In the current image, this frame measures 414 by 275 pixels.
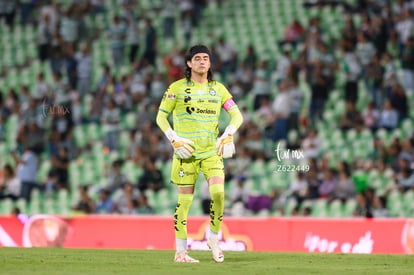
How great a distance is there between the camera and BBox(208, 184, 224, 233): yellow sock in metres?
12.2

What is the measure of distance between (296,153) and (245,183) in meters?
1.21

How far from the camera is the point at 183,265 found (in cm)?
1188

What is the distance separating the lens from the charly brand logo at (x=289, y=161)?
61.4 feet

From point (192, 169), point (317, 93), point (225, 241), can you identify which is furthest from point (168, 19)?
point (192, 169)

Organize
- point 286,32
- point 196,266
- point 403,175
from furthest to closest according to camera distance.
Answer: point 286,32 < point 403,175 < point 196,266

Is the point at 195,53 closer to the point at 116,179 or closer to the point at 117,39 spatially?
the point at 116,179

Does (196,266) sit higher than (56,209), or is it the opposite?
(56,209)

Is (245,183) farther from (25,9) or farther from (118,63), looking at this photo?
(25,9)

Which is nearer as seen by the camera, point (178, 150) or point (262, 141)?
point (178, 150)

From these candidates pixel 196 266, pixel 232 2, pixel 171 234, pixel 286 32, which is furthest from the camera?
pixel 232 2

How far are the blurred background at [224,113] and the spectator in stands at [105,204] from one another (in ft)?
0.09

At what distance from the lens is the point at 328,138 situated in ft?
70.4

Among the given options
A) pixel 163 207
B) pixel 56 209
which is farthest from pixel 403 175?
pixel 56 209

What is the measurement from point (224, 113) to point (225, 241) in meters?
4.66
